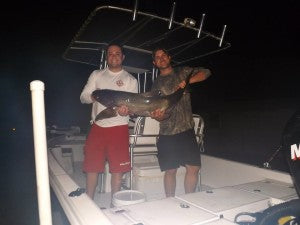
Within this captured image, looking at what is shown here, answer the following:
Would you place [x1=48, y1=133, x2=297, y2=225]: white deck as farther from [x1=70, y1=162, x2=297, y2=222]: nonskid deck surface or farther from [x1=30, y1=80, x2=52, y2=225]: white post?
[x1=30, y1=80, x2=52, y2=225]: white post

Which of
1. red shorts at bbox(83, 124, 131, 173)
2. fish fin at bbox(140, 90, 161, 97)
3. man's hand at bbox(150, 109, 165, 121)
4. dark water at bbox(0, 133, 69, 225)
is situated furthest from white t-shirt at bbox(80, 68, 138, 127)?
dark water at bbox(0, 133, 69, 225)

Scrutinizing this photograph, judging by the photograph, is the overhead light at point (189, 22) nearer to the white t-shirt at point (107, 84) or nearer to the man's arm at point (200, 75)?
the man's arm at point (200, 75)

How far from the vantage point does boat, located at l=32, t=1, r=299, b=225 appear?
1983 millimetres

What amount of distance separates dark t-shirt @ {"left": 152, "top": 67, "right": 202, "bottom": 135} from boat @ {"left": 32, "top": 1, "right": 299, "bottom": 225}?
1.40 ft

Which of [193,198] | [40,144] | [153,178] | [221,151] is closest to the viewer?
[40,144]

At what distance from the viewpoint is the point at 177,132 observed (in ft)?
11.9

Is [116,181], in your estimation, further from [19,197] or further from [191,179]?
[19,197]

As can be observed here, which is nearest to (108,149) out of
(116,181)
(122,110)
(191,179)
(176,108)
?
(116,181)

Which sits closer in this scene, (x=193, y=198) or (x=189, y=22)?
(x=193, y=198)

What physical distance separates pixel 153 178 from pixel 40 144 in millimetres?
2763

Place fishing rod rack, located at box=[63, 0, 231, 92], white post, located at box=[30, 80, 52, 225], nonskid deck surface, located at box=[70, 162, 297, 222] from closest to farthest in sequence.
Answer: white post, located at box=[30, 80, 52, 225] → nonskid deck surface, located at box=[70, 162, 297, 222] → fishing rod rack, located at box=[63, 0, 231, 92]

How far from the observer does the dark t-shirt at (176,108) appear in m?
3.66

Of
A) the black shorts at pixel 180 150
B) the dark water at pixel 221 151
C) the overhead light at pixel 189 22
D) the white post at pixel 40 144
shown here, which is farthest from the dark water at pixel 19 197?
the overhead light at pixel 189 22

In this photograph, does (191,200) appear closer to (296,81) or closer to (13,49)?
(296,81)
